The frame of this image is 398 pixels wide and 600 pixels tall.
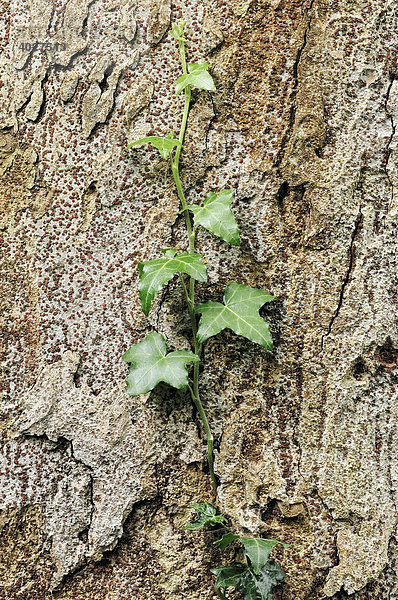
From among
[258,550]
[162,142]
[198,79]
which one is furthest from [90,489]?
[198,79]

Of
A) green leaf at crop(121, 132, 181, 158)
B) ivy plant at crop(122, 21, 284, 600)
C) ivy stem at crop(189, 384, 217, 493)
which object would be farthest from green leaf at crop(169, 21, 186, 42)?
ivy stem at crop(189, 384, 217, 493)

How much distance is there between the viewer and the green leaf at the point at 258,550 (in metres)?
1.11

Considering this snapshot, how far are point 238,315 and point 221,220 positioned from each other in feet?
0.72

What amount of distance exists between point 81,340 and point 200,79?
2.23 ft

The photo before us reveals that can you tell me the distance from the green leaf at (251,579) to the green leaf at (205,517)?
102mm

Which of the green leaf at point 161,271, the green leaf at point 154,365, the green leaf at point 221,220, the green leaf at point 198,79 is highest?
the green leaf at point 198,79

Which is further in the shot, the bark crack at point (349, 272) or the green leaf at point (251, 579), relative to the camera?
the bark crack at point (349, 272)

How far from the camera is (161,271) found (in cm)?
119

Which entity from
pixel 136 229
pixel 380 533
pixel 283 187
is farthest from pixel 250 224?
pixel 380 533

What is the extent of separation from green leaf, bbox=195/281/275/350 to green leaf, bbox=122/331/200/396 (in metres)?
0.07

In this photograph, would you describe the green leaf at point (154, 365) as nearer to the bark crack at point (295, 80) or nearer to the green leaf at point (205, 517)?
the green leaf at point (205, 517)

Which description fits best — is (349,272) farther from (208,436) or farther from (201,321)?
(208,436)

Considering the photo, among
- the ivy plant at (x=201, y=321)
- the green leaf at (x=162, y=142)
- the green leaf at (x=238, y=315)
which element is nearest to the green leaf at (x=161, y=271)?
the ivy plant at (x=201, y=321)

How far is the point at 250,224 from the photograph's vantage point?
130cm
